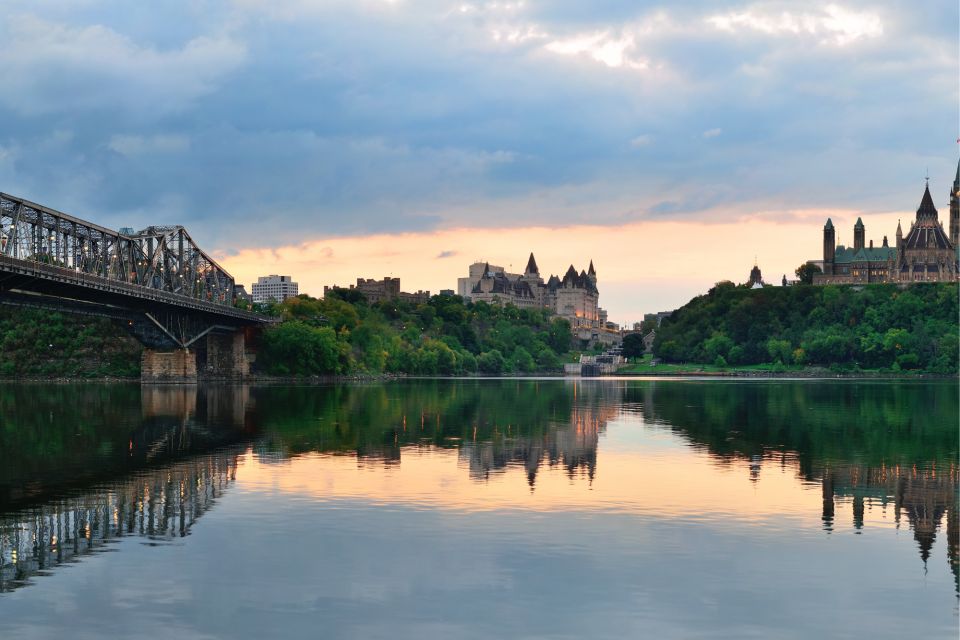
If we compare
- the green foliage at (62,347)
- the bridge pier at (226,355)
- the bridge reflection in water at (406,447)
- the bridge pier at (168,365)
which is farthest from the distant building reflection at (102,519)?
the green foliage at (62,347)

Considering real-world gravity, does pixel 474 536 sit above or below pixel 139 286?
below

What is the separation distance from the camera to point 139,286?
111 m

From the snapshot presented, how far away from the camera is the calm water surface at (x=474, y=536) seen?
1877 centimetres

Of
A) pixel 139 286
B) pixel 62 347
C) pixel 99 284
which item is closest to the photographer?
pixel 99 284

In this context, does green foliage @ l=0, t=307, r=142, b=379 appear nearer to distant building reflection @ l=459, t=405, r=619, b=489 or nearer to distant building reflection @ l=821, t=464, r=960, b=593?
distant building reflection @ l=459, t=405, r=619, b=489

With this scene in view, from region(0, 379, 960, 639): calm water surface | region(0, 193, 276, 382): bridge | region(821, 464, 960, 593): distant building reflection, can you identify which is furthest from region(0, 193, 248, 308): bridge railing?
region(821, 464, 960, 593): distant building reflection

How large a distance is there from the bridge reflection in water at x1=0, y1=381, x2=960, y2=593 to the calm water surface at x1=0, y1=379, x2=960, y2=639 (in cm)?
18

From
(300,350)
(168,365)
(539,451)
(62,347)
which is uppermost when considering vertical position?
(62,347)

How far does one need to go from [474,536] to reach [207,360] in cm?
12425

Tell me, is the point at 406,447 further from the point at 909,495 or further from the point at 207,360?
the point at 207,360

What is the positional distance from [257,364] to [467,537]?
12329 cm

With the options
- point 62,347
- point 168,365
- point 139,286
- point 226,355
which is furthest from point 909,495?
point 62,347

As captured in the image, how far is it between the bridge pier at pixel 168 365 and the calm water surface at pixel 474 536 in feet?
256

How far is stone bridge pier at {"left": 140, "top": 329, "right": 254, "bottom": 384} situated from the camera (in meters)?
128
